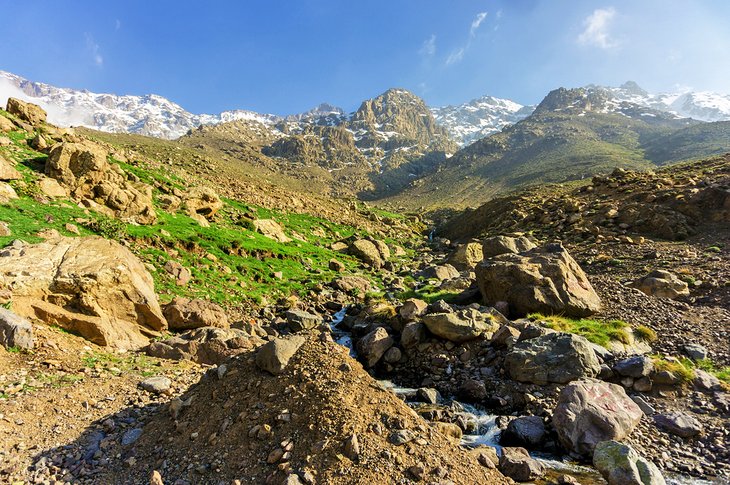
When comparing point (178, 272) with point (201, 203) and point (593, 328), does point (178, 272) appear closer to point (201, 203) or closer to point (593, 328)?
point (201, 203)

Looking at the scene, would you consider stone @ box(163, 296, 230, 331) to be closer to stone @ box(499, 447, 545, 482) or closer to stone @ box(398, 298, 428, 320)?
stone @ box(398, 298, 428, 320)

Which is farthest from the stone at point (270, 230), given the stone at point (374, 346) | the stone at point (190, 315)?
the stone at point (374, 346)

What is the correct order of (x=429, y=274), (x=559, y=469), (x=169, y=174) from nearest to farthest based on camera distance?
(x=559, y=469) < (x=429, y=274) < (x=169, y=174)

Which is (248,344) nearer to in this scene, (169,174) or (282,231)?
(282,231)

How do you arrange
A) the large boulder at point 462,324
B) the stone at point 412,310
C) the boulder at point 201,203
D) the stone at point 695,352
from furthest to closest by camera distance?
1. the boulder at point 201,203
2. the stone at point 412,310
3. the large boulder at point 462,324
4. the stone at point 695,352

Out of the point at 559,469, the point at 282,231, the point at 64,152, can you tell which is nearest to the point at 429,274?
the point at 282,231

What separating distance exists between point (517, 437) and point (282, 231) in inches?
1589

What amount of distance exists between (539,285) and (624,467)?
13081 mm

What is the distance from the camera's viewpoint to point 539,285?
2111 cm

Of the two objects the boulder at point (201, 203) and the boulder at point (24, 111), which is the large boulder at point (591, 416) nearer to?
the boulder at point (201, 203)

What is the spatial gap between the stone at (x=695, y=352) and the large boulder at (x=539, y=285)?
196 inches

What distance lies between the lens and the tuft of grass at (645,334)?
17109 millimetres

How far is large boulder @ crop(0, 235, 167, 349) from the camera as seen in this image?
13.9 meters

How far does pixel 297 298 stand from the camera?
29578 mm
